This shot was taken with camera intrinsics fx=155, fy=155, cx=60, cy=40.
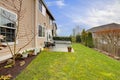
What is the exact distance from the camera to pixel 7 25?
361 inches

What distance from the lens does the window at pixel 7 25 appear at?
849cm

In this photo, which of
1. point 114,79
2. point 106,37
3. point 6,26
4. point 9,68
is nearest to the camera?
point 114,79

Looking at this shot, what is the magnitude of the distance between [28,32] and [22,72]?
6880mm

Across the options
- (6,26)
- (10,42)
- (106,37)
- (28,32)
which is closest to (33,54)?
(28,32)

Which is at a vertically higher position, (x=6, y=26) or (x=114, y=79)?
(x=6, y=26)

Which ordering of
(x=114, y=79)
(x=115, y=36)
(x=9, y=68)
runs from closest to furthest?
(x=114, y=79), (x=9, y=68), (x=115, y=36)

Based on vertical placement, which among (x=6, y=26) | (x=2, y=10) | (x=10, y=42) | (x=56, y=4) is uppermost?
(x=56, y=4)

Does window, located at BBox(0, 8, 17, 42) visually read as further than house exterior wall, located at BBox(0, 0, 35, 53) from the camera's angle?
No

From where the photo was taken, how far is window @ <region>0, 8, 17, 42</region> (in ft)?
27.9

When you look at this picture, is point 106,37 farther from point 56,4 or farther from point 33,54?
point 56,4

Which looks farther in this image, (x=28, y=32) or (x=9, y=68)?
(x=28, y=32)

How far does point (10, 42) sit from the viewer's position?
9.48 metres

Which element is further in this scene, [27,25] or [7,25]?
[27,25]

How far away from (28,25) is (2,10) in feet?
15.8
